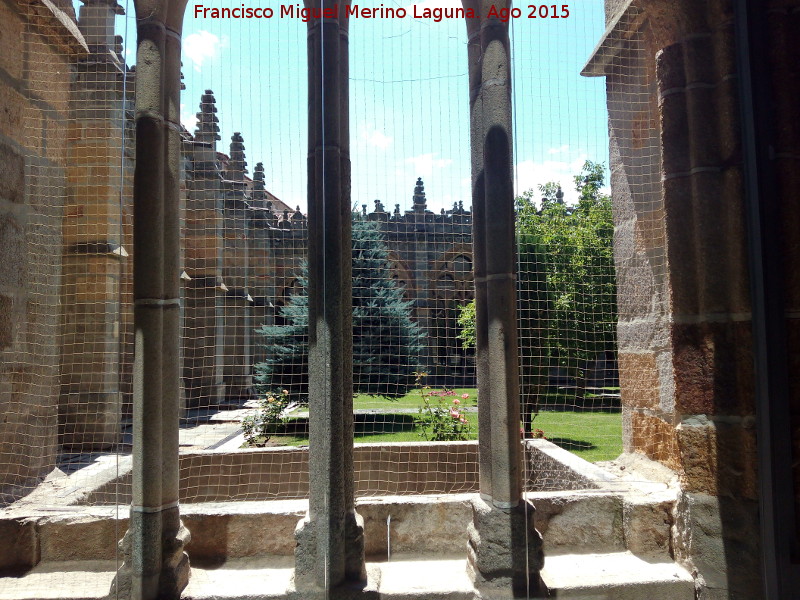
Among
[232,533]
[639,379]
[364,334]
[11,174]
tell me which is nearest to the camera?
[232,533]

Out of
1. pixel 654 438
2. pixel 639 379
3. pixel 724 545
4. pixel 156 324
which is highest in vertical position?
pixel 156 324

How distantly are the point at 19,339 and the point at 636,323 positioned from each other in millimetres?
3622

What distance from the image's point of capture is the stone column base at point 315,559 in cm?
202

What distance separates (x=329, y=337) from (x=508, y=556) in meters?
1.15

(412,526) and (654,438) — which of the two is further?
(654,438)

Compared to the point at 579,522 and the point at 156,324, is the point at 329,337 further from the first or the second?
the point at 579,522

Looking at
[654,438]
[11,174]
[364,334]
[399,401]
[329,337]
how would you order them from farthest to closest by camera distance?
[399,401] < [364,334] < [654,438] < [11,174] < [329,337]

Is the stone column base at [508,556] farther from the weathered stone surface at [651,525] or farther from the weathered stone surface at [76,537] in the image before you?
the weathered stone surface at [76,537]

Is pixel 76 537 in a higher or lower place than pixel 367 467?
higher

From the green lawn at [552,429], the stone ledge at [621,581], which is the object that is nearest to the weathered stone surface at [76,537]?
the stone ledge at [621,581]

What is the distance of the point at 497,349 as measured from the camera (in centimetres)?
216

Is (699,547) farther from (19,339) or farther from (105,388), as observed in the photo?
(105,388)

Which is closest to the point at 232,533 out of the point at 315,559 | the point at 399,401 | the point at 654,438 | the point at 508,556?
the point at 315,559

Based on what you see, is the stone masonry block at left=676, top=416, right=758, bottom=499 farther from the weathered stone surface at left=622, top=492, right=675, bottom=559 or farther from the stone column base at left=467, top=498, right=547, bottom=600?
the stone column base at left=467, top=498, right=547, bottom=600
